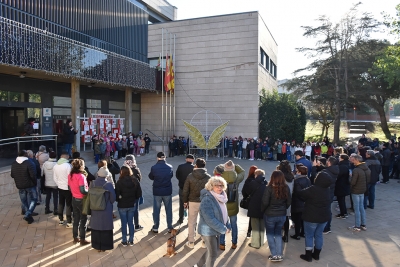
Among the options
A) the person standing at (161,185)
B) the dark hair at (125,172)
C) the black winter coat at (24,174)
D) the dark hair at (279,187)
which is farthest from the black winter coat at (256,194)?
the black winter coat at (24,174)

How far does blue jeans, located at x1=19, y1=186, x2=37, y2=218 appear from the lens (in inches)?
291

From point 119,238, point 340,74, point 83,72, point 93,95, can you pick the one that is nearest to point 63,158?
point 119,238

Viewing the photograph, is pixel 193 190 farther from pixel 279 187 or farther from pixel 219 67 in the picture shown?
pixel 219 67

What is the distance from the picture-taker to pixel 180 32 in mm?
22516

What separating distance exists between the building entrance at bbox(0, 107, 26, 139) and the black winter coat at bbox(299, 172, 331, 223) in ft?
47.9

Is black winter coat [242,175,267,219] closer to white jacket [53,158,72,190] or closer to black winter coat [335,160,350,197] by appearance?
black winter coat [335,160,350,197]

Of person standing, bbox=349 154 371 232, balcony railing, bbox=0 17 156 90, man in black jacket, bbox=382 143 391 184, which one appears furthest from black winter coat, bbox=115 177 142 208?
man in black jacket, bbox=382 143 391 184

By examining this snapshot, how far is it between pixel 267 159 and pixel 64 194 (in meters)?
14.1

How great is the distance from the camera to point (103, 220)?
17.8ft

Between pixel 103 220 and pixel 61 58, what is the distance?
10.5 meters

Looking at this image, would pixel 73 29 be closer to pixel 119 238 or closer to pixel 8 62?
pixel 8 62

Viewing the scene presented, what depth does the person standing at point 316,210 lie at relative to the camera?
206 inches

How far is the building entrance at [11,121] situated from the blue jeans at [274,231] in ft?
46.5

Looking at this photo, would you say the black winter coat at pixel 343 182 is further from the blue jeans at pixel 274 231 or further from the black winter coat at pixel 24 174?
the black winter coat at pixel 24 174
